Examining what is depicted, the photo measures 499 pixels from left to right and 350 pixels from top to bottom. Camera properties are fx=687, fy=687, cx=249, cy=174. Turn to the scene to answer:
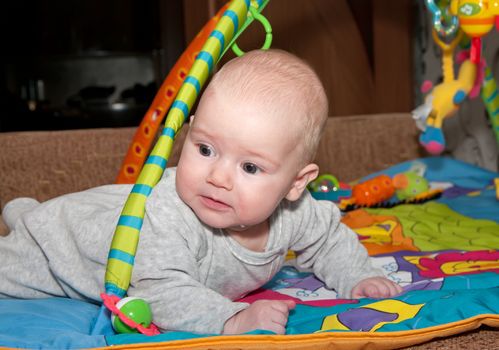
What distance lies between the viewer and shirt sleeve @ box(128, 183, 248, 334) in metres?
0.84

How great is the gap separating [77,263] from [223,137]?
12.5 inches

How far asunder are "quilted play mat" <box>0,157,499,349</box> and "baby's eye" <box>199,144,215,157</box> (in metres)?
0.22

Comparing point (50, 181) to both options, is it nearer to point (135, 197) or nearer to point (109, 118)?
point (135, 197)

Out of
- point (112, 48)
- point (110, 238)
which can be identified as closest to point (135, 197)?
point (110, 238)

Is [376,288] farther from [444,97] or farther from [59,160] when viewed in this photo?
[59,160]

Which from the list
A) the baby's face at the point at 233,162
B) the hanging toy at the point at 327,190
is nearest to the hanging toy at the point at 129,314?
the baby's face at the point at 233,162

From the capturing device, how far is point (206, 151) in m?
0.87

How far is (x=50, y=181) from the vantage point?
1656 mm

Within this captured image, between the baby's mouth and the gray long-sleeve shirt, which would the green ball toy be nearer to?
the gray long-sleeve shirt

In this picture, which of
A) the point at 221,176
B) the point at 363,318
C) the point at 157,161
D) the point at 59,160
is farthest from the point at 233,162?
the point at 59,160

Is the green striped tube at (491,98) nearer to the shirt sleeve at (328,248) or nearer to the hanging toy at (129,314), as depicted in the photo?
the shirt sleeve at (328,248)

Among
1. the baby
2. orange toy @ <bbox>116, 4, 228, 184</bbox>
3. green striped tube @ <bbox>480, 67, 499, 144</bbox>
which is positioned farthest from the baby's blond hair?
green striped tube @ <bbox>480, 67, 499, 144</bbox>

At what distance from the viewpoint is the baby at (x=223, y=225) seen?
0.85 m

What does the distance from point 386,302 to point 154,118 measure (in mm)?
753
